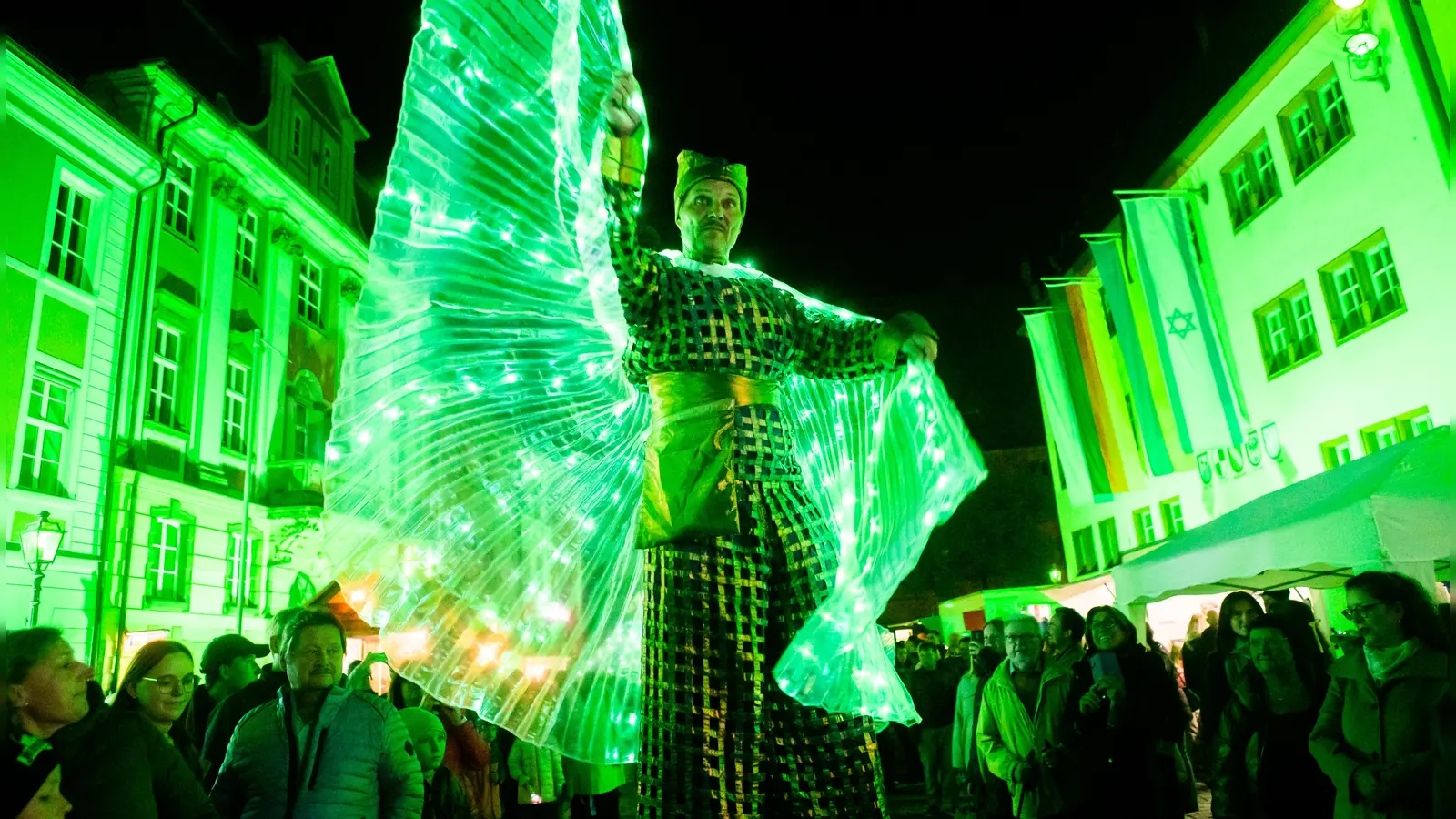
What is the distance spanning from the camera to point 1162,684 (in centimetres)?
472

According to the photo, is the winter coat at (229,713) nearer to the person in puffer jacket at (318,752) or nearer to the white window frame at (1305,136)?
the person in puffer jacket at (318,752)

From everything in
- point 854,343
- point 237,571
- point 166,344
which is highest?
point 166,344

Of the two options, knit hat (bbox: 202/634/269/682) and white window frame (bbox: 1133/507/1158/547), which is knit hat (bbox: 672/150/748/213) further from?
white window frame (bbox: 1133/507/1158/547)

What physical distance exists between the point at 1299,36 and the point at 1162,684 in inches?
401

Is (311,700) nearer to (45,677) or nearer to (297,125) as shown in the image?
(45,677)

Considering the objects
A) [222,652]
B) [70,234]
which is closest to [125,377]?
[70,234]

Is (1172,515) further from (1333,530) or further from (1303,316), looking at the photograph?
(1333,530)

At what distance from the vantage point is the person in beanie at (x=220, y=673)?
4.70 m

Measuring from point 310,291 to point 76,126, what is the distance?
694 centimetres

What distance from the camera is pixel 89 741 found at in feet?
8.82

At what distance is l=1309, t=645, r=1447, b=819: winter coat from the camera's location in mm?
2746

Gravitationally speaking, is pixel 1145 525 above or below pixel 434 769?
above

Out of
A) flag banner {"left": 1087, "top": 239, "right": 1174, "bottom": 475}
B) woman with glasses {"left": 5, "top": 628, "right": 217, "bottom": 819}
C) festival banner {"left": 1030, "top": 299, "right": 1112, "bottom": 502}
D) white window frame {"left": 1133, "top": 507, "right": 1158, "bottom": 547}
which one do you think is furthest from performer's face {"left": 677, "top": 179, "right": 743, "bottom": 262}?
white window frame {"left": 1133, "top": 507, "right": 1158, "bottom": 547}

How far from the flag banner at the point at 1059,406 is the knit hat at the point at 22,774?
1519 centimetres
